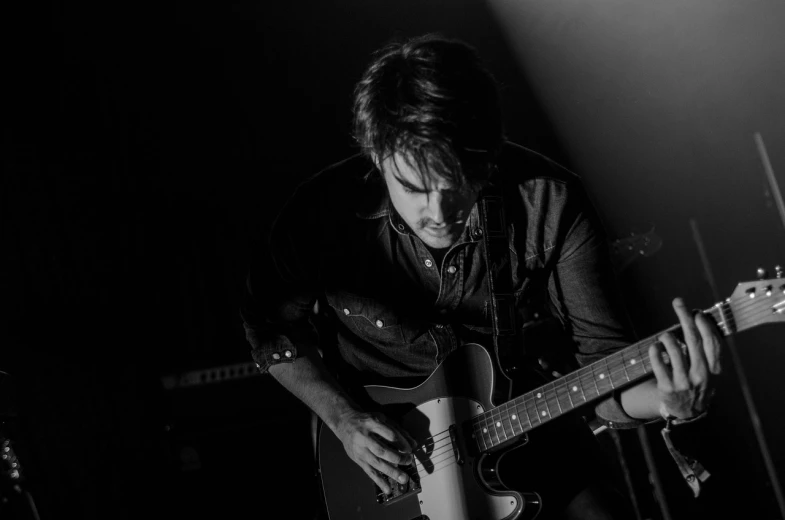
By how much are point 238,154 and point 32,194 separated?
3.77 feet

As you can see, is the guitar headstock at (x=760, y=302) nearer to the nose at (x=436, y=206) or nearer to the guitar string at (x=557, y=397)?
the guitar string at (x=557, y=397)

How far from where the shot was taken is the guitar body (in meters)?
1.81

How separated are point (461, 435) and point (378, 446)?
0.82 ft

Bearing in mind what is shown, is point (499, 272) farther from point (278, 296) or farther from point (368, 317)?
point (278, 296)

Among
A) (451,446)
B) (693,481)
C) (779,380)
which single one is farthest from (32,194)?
(779,380)

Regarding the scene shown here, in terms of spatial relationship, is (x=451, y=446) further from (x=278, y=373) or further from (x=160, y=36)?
(x=160, y=36)

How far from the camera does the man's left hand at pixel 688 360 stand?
1548 millimetres

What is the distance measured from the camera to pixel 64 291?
129 inches

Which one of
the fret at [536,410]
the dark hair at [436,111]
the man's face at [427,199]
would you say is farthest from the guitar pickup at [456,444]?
the dark hair at [436,111]

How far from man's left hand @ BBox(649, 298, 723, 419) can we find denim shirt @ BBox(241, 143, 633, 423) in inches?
13.5

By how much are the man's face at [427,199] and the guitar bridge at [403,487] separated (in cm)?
73

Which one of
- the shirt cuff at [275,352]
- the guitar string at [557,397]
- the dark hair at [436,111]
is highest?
the dark hair at [436,111]

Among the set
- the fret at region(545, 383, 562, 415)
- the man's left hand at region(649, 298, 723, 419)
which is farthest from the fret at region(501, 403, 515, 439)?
the man's left hand at region(649, 298, 723, 419)

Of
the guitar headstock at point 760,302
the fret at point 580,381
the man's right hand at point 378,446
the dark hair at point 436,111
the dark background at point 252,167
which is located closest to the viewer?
the guitar headstock at point 760,302
